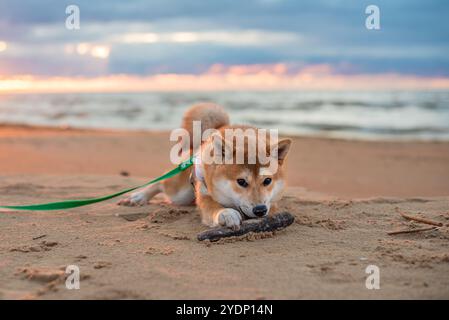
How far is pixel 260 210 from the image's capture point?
4078 mm

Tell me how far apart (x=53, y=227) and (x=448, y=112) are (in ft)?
84.2

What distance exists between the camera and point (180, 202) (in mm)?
5605

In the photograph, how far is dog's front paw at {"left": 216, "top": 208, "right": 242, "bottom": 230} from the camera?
4113 mm

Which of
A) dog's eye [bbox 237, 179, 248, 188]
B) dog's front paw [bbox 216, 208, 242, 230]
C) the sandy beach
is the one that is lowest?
the sandy beach

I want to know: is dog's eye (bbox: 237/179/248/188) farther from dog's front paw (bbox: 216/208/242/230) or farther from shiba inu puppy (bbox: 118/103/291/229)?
dog's front paw (bbox: 216/208/242/230)

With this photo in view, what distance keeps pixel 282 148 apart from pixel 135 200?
2.13 m

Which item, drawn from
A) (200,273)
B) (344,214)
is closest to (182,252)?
(200,273)

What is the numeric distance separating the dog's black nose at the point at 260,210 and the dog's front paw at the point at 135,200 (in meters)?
2.12

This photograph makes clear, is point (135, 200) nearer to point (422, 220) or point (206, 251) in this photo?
point (206, 251)

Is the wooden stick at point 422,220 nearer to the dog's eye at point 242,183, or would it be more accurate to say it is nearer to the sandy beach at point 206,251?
the sandy beach at point 206,251

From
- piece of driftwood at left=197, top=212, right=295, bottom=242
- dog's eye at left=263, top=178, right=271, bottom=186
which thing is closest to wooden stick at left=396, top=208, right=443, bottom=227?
piece of driftwood at left=197, top=212, right=295, bottom=242

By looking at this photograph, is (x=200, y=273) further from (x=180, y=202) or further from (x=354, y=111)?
(x=354, y=111)

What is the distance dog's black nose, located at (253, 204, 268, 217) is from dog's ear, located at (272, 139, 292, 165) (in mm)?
588

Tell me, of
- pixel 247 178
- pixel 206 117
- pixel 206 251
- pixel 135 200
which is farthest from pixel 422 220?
pixel 135 200
